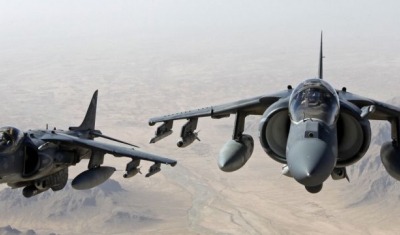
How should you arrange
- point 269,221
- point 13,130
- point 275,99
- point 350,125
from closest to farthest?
point 350,125 < point 275,99 < point 13,130 < point 269,221

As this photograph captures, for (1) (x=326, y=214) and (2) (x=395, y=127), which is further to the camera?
(1) (x=326, y=214)

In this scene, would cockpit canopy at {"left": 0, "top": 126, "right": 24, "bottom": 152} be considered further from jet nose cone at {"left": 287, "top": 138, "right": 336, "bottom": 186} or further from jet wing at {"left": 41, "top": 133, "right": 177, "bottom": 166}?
jet nose cone at {"left": 287, "top": 138, "right": 336, "bottom": 186}

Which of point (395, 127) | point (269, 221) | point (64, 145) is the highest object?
point (395, 127)

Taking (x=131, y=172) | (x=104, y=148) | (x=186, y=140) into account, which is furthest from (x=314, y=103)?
(x=104, y=148)

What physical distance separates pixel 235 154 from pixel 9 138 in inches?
340

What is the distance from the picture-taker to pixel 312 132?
1252 cm

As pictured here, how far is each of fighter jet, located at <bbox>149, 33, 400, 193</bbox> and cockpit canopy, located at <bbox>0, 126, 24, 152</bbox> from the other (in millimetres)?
7365

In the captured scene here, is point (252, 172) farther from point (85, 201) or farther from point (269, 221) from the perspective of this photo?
point (85, 201)

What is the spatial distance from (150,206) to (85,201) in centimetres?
1914

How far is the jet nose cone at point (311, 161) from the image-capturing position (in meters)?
11.4

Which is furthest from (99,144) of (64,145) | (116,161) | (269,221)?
(116,161)

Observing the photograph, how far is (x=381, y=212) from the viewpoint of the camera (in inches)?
5842

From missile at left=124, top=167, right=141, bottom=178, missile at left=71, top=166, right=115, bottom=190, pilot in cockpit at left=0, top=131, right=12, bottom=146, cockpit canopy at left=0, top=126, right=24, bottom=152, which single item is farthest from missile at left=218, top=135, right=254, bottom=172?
pilot in cockpit at left=0, top=131, right=12, bottom=146

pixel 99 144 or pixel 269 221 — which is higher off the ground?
pixel 99 144
